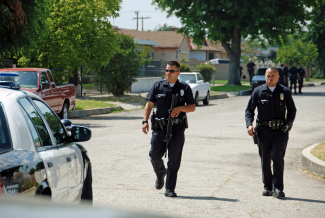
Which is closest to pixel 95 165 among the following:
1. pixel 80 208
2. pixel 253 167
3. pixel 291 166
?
pixel 253 167

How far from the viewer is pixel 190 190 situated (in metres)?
6.38

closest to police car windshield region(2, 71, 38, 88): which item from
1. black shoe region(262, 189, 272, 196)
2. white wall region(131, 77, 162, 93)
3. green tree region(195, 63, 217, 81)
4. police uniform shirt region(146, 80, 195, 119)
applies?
police uniform shirt region(146, 80, 195, 119)

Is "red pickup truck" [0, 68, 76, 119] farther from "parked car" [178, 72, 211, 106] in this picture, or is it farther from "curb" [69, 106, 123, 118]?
"parked car" [178, 72, 211, 106]

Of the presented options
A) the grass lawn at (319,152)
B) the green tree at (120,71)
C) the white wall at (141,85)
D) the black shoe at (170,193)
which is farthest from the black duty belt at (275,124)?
the white wall at (141,85)

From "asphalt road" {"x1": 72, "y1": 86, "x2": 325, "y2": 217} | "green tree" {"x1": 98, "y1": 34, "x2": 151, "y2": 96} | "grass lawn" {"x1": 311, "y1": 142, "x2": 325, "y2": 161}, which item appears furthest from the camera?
"green tree" {"x1": 98, "y1": 34, "x2": 151, "y2": 96}

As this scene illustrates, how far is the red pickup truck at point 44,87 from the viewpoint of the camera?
12891 millimetres

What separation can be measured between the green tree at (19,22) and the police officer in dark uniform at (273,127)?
26.7ft

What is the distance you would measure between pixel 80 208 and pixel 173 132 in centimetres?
486

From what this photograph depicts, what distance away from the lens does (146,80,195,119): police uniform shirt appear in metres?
6.12

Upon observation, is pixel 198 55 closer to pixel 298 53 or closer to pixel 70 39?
pixel 298 53

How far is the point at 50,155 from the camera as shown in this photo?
139 inches

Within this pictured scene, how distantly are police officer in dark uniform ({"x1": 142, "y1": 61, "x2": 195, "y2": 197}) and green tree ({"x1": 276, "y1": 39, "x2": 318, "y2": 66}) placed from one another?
50.4 m

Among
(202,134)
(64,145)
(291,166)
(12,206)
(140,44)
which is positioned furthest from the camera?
(140,44)

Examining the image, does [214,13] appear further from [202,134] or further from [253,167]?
[253,167]
